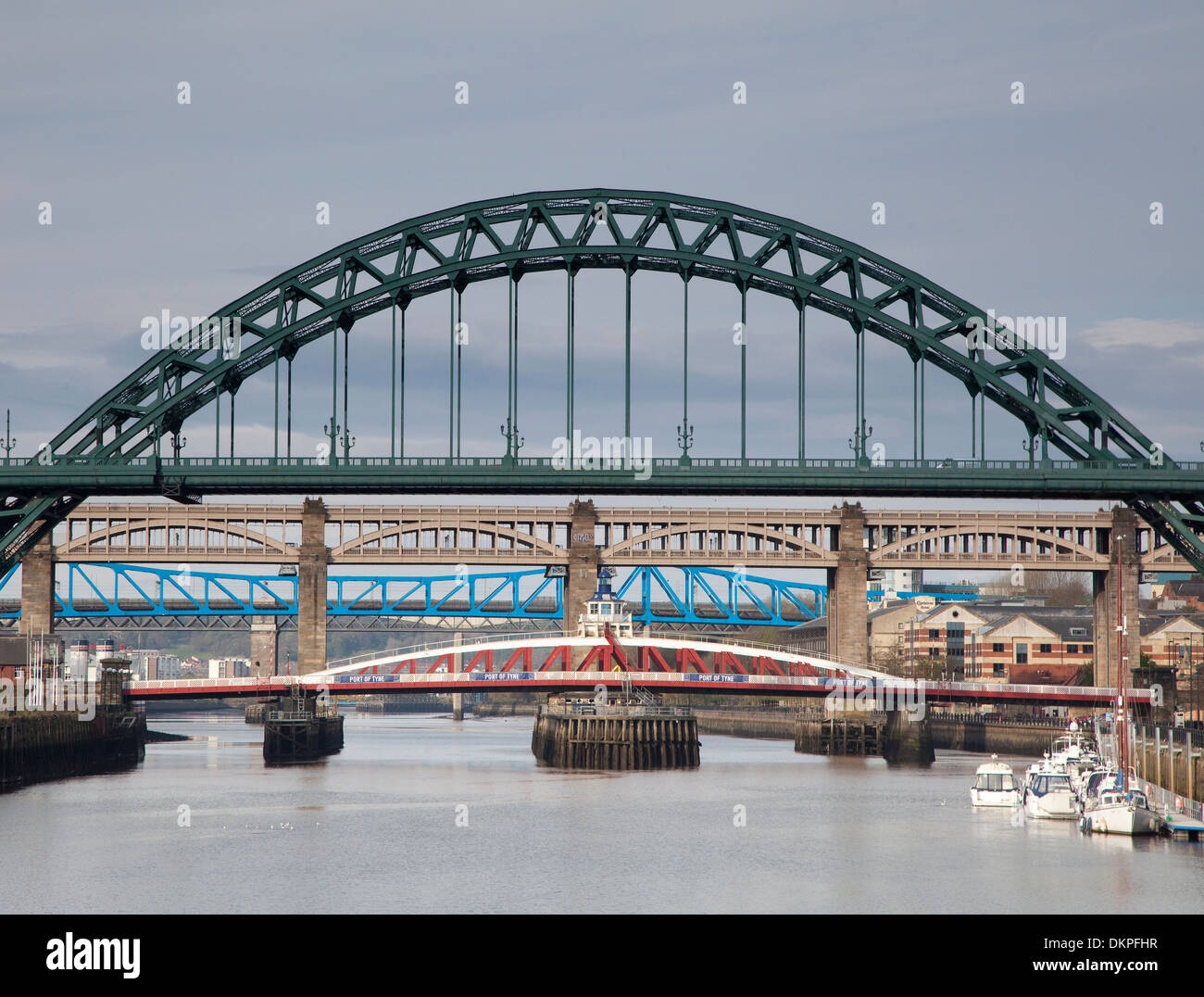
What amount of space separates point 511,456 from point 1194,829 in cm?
2929

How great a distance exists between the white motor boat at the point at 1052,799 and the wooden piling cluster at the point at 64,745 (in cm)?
4353

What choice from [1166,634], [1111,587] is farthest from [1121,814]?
[1166,634]

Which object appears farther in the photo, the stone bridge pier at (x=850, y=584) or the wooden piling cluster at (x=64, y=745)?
the stone bridge pier at (x=850, y=584)

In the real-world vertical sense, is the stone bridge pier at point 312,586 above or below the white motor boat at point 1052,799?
above

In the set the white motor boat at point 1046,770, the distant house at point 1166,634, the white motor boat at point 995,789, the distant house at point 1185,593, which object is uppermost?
the distant house at point 1185,593

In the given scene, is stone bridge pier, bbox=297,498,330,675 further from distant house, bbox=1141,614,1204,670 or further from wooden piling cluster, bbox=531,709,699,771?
distant house, bbox=1141,614,1204,670

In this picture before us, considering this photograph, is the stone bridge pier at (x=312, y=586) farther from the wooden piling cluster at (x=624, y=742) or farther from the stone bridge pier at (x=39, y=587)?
the wooden piling cluster at (x=624, y=742)

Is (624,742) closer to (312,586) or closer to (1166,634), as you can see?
(312,586)

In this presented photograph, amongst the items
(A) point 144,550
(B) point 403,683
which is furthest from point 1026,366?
(A) point 144,550

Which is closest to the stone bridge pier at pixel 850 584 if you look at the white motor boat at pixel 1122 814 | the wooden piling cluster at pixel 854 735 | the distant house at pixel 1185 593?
the wooden piling cluster at pixel 854 735

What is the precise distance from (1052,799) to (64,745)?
49.5m

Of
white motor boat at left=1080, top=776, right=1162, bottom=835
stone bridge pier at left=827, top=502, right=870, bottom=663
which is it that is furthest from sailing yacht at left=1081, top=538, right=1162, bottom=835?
stone bridge pier at left=827, top=502, right=870, bottom=663

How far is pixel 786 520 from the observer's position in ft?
401

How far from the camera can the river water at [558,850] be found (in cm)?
4781
